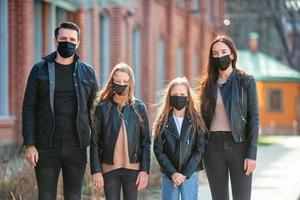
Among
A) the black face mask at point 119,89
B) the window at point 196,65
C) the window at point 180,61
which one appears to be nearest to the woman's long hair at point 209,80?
the black face mask at point 119,89

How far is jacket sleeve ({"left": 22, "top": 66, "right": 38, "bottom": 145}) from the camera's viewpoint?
5.66m

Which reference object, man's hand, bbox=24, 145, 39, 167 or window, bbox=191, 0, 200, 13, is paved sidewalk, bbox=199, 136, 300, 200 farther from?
window, bbox=191, 0, 200, 13

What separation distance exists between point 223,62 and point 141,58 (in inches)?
653

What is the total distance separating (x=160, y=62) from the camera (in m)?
25.7

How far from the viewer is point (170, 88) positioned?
630 cm

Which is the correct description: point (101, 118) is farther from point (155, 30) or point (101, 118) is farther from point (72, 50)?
point (155, 30)

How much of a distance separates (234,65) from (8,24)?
26.9 feet

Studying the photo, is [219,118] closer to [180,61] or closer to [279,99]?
[180,61]

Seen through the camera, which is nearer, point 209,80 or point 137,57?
point 209,80

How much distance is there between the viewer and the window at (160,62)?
25078mm

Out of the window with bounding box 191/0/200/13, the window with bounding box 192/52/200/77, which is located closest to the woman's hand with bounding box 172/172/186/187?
the window with bounding box 191/0/200/13

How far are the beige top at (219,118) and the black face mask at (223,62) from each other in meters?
0.24

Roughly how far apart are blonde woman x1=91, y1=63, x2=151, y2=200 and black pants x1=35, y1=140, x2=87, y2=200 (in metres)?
0.14

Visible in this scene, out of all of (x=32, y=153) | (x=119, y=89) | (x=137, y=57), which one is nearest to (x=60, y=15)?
(x=137, y=57)
